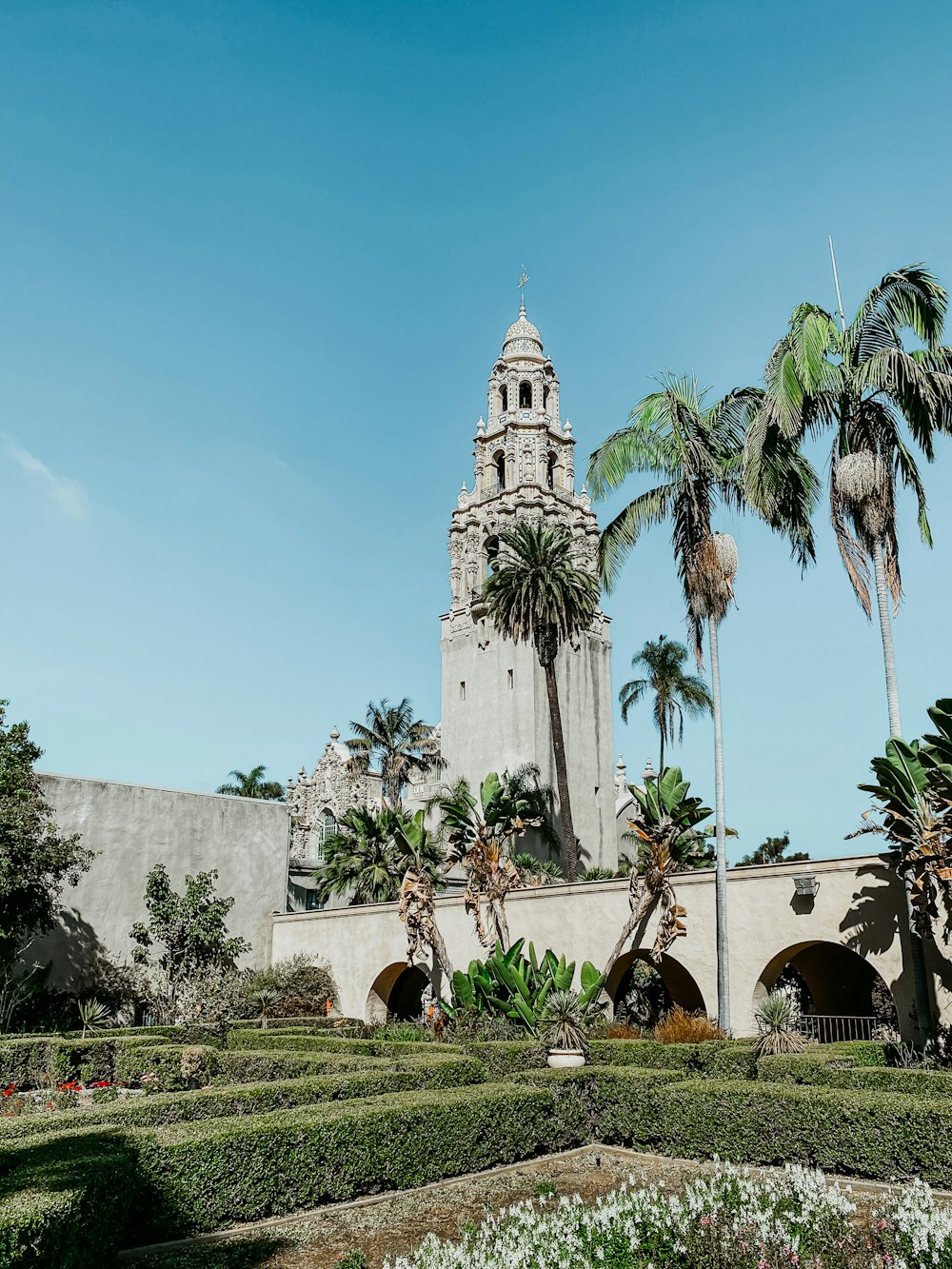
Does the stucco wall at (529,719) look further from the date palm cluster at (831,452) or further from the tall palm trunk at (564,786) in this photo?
the date palm cluster at (831,452)

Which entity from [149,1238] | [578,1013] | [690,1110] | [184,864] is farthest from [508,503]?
[149,1238]

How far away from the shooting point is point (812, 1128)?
11.4m

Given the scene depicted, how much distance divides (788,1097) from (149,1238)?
731 centimetres

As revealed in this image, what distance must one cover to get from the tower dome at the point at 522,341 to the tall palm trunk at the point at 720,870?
111 feet

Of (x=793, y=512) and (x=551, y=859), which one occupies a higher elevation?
(x=793, y=512)

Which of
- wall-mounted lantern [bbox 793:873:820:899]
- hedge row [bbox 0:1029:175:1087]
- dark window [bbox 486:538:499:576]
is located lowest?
hedge row [bbox 0:1029:175:1087]

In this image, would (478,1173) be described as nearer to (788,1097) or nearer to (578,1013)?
(788,1097)

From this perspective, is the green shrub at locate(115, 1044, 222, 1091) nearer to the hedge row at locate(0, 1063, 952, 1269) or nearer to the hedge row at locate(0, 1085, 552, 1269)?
the hedge row at locate(0, 1063, 952, 1269)

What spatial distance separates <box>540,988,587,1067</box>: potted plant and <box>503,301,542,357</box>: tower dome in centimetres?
3995

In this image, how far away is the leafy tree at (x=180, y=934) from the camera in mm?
30281

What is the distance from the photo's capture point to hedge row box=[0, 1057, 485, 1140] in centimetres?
1170

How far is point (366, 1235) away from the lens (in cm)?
948

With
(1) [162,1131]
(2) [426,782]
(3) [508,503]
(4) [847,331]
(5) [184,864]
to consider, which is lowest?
(1) [162,1131]

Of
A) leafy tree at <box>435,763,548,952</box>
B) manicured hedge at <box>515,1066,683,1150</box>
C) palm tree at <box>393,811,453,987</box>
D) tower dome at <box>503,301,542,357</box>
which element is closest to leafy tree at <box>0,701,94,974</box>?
palm tree at <box>393,811,453,987</box>
